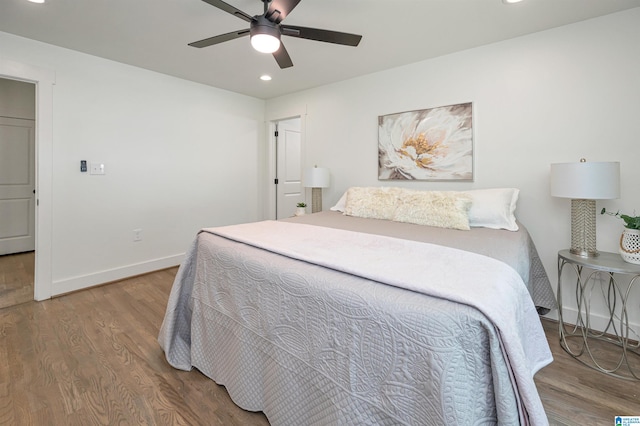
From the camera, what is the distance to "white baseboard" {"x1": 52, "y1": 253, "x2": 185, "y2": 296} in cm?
295

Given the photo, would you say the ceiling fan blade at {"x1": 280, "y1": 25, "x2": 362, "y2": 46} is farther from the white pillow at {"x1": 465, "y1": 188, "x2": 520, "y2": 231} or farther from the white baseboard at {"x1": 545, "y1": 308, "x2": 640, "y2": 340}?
the white baseboard at {"x1": 545, "y1": 308, "x2": 640, "y2": 340}

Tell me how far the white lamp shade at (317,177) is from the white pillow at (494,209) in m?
1.75

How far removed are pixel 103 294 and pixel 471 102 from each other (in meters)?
4.04

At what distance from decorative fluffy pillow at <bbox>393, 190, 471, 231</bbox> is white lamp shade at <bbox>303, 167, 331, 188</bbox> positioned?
1228 millimetres

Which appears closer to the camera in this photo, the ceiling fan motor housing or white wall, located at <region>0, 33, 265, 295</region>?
the ceiling fan motor housing

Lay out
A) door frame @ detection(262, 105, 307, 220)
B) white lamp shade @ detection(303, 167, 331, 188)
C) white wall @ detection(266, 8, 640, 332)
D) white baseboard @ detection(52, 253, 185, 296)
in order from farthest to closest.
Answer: door frame @ detection(262, 105, 307, 220) < white lamp shade @ detection(303, 167, 331, 188) < white baseboard @ detection(52, 253, 185, 296) < white wall @ detection(266, 8, 640, 332)

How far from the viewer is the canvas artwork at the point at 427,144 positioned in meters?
2.81

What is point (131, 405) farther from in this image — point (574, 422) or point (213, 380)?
point (574, 422)

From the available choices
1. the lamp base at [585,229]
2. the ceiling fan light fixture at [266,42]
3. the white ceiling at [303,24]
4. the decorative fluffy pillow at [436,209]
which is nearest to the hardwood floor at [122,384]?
the lamp base at [585,229]

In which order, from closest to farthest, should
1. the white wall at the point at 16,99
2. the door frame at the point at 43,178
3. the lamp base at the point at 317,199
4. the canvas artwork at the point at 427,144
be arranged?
1. the door frame at the point at 43,178
2. the canvas artwork at the point at 427,144
3. the lamp base at the point at 317,199
4. the white wall at the point at 16,99

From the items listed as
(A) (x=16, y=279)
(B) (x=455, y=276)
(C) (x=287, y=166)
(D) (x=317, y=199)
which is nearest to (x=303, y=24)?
(D) (x=317, y=199)

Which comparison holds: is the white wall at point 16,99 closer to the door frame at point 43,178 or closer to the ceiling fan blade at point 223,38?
the door frame at point 43,178

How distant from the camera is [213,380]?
172 cm

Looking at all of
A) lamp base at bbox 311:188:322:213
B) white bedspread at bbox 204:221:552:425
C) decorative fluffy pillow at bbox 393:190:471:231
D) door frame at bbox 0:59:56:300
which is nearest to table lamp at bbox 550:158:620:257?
decorative fluffy pillow at bbox 393:190:471:231
